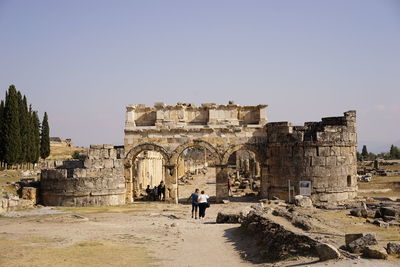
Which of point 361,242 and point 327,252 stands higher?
point 361,242

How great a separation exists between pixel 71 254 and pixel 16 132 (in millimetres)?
33153

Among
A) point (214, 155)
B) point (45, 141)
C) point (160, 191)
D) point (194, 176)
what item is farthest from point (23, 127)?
point (214, 155)

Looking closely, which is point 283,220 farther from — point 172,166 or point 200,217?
point 172,166

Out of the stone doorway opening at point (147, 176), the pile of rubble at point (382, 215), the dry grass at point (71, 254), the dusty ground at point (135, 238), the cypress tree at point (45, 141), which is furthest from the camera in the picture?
the cypress tree at point (45, 141)

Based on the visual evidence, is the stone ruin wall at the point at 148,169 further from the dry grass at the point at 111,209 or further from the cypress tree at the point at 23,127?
the cypress tree at the point at 23,127

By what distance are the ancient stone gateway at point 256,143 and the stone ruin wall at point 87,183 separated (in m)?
1.69

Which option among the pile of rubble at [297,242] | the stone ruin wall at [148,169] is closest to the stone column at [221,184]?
the stone ruin wall at [148,169]

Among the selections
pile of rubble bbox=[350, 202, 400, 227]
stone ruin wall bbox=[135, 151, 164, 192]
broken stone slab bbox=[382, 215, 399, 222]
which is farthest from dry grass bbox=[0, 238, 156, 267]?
stone ruin wall bbox=[135, 151, 164, 192]

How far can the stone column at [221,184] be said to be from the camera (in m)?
26.6

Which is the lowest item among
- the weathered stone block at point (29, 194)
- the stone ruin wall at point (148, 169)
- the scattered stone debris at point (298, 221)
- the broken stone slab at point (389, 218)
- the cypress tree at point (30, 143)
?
the broken stone slab at point (389, 218)

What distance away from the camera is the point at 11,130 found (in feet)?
139

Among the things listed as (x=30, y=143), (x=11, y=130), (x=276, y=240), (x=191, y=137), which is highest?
(x=11, y=130)

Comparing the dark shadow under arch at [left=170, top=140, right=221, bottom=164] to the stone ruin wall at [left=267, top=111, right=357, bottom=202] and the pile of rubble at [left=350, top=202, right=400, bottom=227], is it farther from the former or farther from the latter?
the pile of rubble at [left=350, top=202, right=400, bottom=227]

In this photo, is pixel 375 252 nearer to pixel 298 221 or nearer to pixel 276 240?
pixel 276 240
